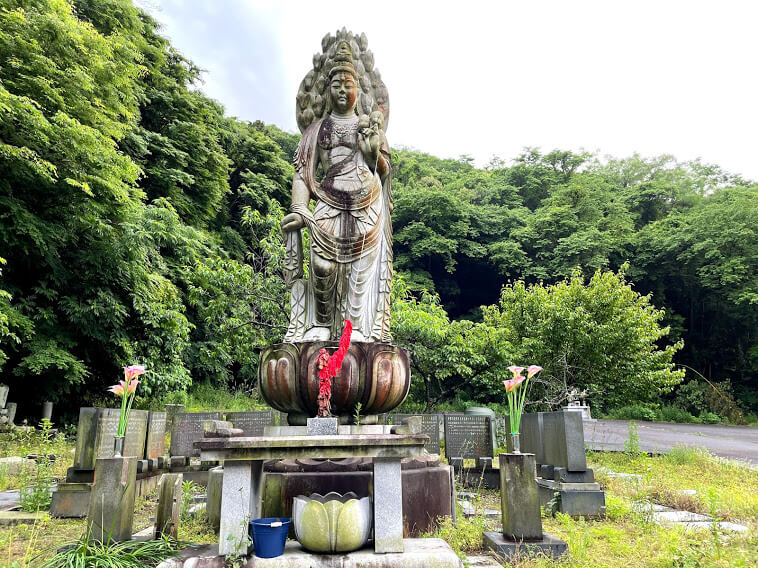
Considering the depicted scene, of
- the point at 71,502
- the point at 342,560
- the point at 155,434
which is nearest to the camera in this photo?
the point at 342,560

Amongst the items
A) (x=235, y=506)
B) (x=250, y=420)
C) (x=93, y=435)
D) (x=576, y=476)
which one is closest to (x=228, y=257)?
(x=250, y=420)

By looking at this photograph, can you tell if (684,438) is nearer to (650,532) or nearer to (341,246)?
(650,532)

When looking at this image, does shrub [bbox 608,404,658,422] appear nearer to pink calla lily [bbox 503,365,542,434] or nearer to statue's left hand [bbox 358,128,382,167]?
pink calla lily [bbox 503,365,542,434]

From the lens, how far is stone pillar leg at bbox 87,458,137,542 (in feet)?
9.91

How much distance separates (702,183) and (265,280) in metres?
25.2

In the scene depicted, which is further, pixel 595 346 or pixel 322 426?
pixel 595 346

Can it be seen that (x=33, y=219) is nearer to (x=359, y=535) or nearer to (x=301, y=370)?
(x=301, y=370)

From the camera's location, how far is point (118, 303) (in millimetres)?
10156

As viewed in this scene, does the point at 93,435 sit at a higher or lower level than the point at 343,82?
lower

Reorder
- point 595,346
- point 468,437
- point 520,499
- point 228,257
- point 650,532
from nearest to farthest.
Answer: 1. point 520,499
2. point 650,532
3. point 468,437
4. point 595,346
5. point 228,257

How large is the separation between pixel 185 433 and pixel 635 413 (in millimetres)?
18642

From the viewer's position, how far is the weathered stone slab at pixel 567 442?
4914 mm

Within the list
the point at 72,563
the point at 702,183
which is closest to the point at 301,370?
the point at 72,563

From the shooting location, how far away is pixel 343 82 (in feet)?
17.7
